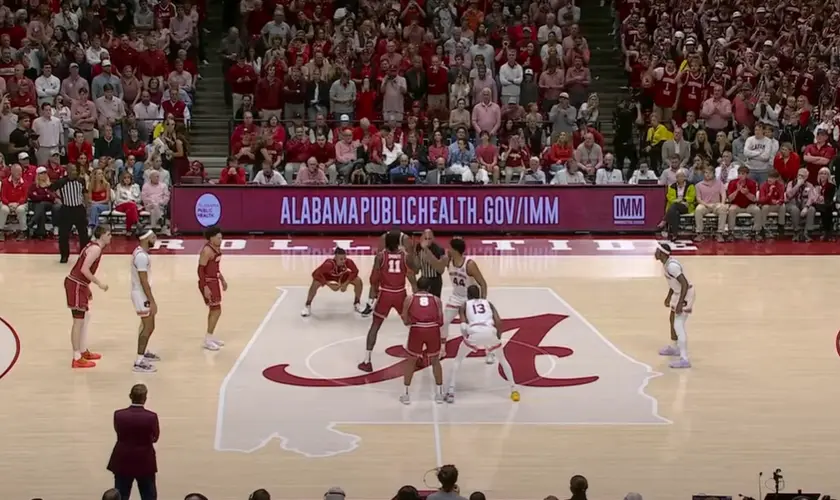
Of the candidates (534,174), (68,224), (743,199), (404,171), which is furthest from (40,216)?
(743,199)

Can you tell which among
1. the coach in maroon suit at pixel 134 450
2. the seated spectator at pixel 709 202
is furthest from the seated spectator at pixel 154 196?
the coach in maroon suit at pixel 134 450

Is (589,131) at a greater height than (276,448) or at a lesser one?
greater

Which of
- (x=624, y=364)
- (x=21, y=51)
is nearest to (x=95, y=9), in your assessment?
(x=21, y=51)

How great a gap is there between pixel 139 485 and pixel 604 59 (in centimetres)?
2416

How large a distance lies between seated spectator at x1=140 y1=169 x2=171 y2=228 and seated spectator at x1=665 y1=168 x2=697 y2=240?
9829 millimetres

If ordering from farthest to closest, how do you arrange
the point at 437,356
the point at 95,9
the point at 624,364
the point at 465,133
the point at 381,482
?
the point at 95,9
the point at 465,133
the point at 624,364
the point at 437,356
the point at 381,482

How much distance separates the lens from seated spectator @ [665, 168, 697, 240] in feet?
83.6

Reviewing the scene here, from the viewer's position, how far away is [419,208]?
25828mm

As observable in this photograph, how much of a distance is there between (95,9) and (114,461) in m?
22.4

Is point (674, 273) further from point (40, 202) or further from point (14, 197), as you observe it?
point (14, 197)

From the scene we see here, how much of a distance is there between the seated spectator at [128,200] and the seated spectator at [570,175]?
324 inches

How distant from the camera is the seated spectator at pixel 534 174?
1035 inches

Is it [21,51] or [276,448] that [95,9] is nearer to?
[21,51]

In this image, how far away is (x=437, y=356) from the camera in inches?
559
